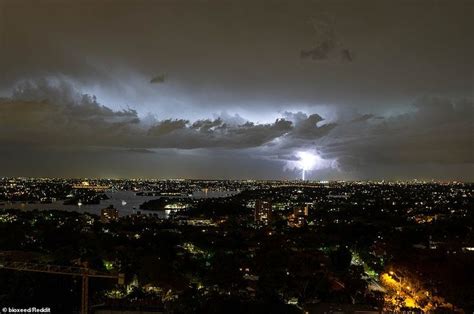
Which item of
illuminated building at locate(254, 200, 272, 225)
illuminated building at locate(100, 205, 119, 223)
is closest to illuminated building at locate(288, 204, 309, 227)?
illuminated building at locate(254, 200, 272, 225)

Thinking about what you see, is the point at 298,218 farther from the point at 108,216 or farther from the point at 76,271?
the point at 76,271

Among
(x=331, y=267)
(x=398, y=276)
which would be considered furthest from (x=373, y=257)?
(x=398, y=276)

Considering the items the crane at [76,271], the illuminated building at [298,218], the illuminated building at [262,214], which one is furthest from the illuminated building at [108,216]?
the crane at [76,271]

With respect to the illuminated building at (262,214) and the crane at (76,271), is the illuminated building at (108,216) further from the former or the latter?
the crane at (76,271)

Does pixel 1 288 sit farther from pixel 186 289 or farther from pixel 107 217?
pixel 107 217

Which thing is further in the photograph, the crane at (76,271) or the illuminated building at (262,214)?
the illuminated building at (262,214)

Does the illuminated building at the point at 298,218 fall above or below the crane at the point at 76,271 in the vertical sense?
below

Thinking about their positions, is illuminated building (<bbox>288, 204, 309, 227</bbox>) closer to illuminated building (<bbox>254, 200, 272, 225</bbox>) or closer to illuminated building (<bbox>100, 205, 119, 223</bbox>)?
illuminated building (<bbox>254, 200, 272, 225</bbox>)

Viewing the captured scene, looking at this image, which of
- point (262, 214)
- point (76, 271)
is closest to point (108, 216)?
point (262, 214)

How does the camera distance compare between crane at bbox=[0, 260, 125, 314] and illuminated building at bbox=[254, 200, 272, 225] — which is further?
illuminated building at bbox=[254, 200, 272, 225]

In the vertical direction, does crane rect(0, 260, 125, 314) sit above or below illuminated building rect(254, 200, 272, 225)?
above

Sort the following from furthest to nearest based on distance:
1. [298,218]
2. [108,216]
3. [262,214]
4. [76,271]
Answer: [262,214]
[298,218]
[108,216]
[76,271]
